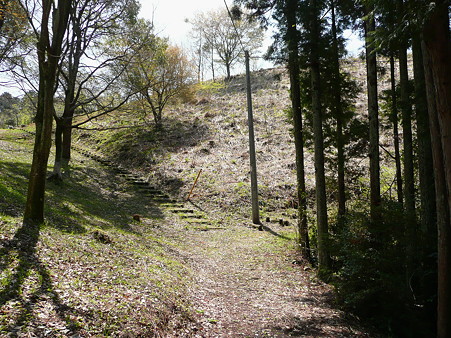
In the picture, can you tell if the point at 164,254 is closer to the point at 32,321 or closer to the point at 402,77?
the point at 32,321

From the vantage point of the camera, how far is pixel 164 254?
8336 millimetres

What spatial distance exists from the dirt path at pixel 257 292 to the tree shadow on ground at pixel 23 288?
2.09 meters

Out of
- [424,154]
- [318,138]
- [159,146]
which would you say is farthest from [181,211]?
[424,154]

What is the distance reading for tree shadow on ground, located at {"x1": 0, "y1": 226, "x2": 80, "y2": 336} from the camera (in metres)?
3.38

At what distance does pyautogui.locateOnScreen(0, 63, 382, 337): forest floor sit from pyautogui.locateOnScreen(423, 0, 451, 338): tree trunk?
5.28 ft

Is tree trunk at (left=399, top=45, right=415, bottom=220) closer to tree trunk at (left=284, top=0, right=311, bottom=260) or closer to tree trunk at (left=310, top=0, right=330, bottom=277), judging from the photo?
tree trunk at (left=310, top=0, right=330, bottom=277)

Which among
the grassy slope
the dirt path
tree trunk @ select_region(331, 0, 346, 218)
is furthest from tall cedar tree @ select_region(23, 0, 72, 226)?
tree trunk @ select_region(331, 0, 346, 218)

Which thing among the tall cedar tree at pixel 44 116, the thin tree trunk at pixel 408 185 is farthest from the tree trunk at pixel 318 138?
the tall cedar tree at pixel 44 116

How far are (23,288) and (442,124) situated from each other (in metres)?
6.01

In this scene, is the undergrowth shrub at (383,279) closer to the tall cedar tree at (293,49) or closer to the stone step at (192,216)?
the tall cedar tree at (293,49)

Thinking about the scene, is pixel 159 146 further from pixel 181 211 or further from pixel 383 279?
pixel 383 279

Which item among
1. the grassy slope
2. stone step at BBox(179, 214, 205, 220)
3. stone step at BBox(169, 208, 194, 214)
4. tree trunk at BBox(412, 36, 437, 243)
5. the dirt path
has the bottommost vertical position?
the dirt path

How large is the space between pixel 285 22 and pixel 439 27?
5676 mm

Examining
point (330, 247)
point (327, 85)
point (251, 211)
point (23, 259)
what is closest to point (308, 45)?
point (327, 85)
